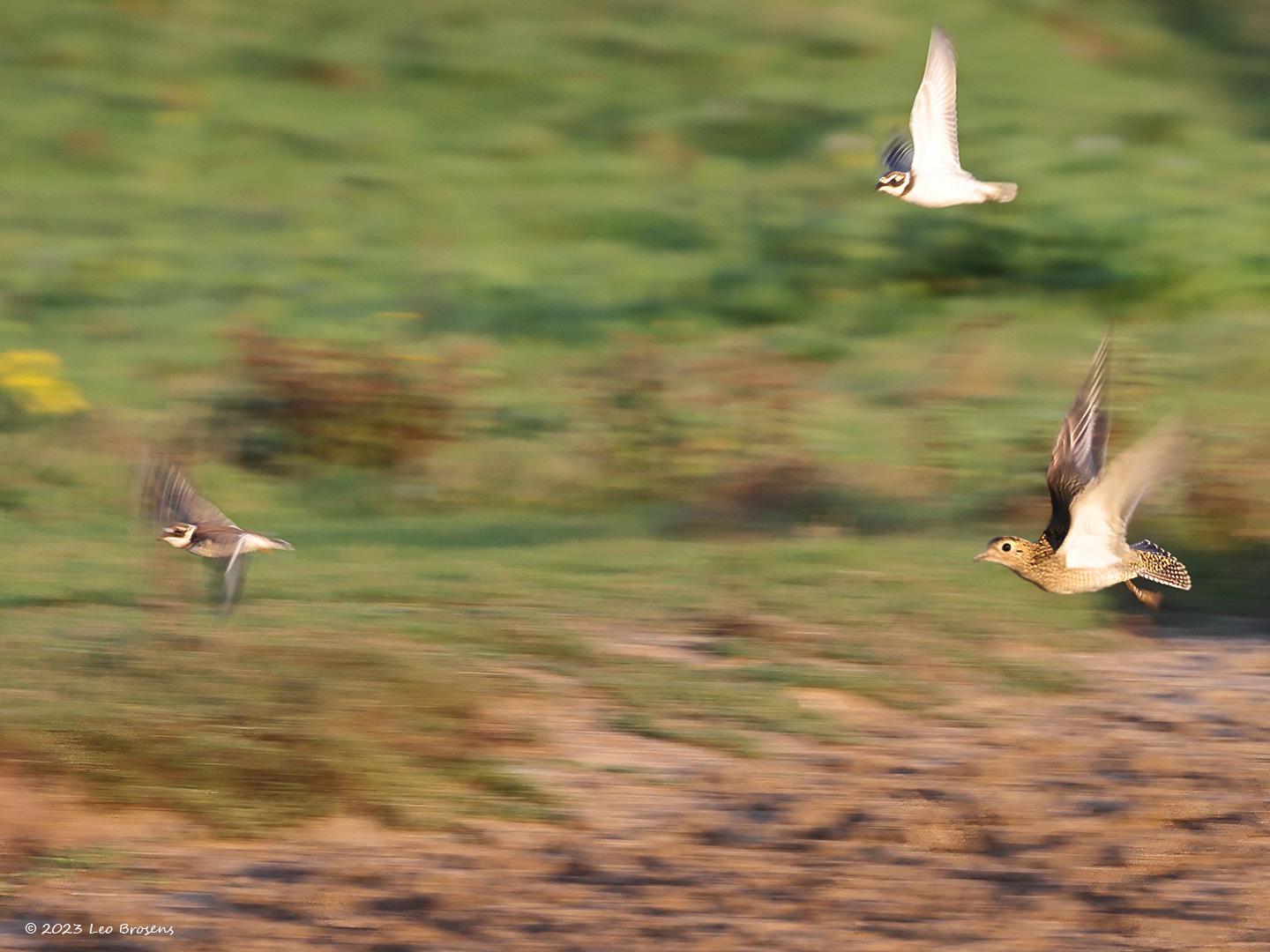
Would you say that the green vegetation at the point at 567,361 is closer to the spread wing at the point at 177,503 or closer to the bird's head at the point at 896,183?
the spread wing at the point at 177,503

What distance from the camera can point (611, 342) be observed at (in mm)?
10930

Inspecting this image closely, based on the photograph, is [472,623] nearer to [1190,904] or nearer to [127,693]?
A: [127,693]

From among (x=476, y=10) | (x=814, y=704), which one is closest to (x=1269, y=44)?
(x=476, y=10)

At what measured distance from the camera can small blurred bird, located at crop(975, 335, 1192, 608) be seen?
5352 millimetres

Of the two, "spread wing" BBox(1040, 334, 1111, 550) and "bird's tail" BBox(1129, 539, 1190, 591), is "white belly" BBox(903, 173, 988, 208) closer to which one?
"spread wing" BBox(1040, 334, 1111, 550)

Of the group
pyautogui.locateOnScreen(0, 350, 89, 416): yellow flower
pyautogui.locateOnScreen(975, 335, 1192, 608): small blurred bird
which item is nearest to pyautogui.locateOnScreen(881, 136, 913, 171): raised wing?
pyautogui.locateOnScreen(975, 335, 1192, 608): small blurred bird

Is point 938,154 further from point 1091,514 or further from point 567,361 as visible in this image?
point 567,361

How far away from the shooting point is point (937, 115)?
655 centimetres

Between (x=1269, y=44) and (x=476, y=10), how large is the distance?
6.34 meters

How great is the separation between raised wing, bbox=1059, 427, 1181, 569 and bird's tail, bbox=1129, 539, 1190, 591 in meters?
0.07

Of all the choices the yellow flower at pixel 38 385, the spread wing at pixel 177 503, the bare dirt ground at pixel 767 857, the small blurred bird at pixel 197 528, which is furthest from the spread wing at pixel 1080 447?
the yellow flower at pixel 38 385

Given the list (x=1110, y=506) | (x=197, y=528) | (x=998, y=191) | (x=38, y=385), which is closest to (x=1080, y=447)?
(x=1110, y=506)

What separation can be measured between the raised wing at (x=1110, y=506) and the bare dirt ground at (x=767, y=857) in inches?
32.1

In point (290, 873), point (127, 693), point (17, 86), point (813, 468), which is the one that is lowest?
point (290, 873)
